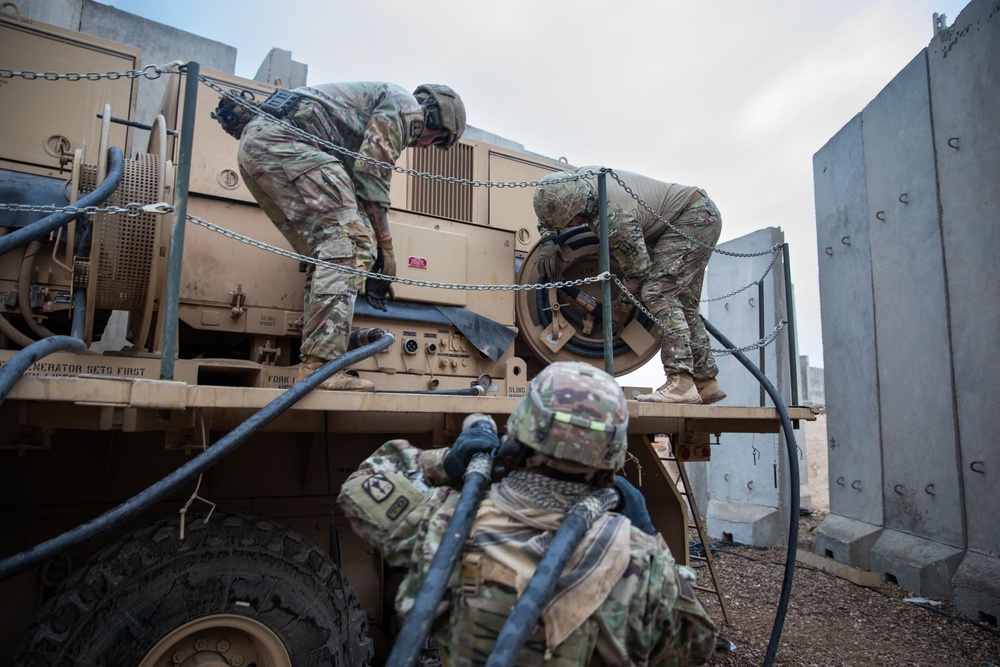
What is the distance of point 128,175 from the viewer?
305 centimetres

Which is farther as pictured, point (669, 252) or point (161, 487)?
point (669, 252)

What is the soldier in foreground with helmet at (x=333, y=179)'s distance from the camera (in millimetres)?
3045

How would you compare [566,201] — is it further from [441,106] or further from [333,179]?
[333,179]

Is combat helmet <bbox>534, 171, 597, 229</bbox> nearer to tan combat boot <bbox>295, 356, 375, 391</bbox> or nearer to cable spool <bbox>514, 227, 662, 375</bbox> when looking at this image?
cable spool <bbox>514, 227, 662, 375</bbox>

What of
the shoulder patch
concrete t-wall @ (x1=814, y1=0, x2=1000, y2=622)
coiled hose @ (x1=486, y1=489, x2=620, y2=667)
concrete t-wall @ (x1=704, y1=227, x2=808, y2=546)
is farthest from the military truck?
concrete t-wall @ (x1=704, y1=227, x2=808, y2=546)

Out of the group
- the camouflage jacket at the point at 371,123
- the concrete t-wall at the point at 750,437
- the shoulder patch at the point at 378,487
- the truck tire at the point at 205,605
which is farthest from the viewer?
the concrete t-wall at the point at 750,437

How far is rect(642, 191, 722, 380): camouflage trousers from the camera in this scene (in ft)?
14.5

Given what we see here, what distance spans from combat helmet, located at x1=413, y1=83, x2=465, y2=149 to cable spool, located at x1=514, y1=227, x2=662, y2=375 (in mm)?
1159

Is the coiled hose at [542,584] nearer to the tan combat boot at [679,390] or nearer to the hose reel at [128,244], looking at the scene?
the hose reel at [128,244]

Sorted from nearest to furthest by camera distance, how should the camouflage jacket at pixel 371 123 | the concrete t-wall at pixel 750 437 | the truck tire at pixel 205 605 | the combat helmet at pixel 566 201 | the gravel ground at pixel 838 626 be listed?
the truck tire at pixel 205 605
the camouflage jacket at pixel 371 123
the combat helmet at pixel 566 201
the gravel ground at pixel 838 626
the concrete t-wall at pixel 750 437

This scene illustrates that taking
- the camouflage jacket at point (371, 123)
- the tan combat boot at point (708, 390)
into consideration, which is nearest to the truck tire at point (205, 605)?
the camouflage jacket at point (371, 123)

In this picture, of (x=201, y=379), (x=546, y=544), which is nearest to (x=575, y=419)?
(x=546, y=544)

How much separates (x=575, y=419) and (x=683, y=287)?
315cm

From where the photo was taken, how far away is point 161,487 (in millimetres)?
2191
